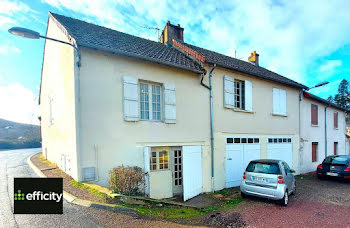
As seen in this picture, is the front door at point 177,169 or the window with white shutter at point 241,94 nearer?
the front door at point 177,169

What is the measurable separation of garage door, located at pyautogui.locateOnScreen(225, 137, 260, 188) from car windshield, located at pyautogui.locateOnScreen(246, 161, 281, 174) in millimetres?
2377

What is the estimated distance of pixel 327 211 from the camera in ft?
19.1

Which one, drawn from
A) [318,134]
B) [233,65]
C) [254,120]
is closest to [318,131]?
[318,134]

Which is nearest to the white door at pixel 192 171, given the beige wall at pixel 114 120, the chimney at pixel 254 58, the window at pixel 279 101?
the beige wall at pixel 114 120

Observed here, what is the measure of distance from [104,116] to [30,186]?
8.75 feet

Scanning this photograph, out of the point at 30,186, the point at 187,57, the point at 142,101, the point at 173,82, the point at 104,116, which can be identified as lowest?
the point at 30,186

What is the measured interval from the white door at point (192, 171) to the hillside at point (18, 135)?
1148 inches

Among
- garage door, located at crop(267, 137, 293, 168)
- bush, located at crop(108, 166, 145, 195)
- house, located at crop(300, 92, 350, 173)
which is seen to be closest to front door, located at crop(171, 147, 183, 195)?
bush, located at crop(108, 166, 145, 195)

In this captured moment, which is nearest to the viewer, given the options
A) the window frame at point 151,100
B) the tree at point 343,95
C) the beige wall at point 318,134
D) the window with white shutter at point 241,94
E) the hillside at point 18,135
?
the window frame at point 151,100

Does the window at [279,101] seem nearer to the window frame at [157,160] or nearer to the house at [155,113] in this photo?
the house at [155,113]

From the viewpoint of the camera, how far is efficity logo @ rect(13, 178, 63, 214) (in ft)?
14.0

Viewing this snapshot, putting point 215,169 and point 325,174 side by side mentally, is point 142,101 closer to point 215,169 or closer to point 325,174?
point 215,169

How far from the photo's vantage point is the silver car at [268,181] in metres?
6.13

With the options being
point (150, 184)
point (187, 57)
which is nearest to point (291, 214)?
point (150, 184)
